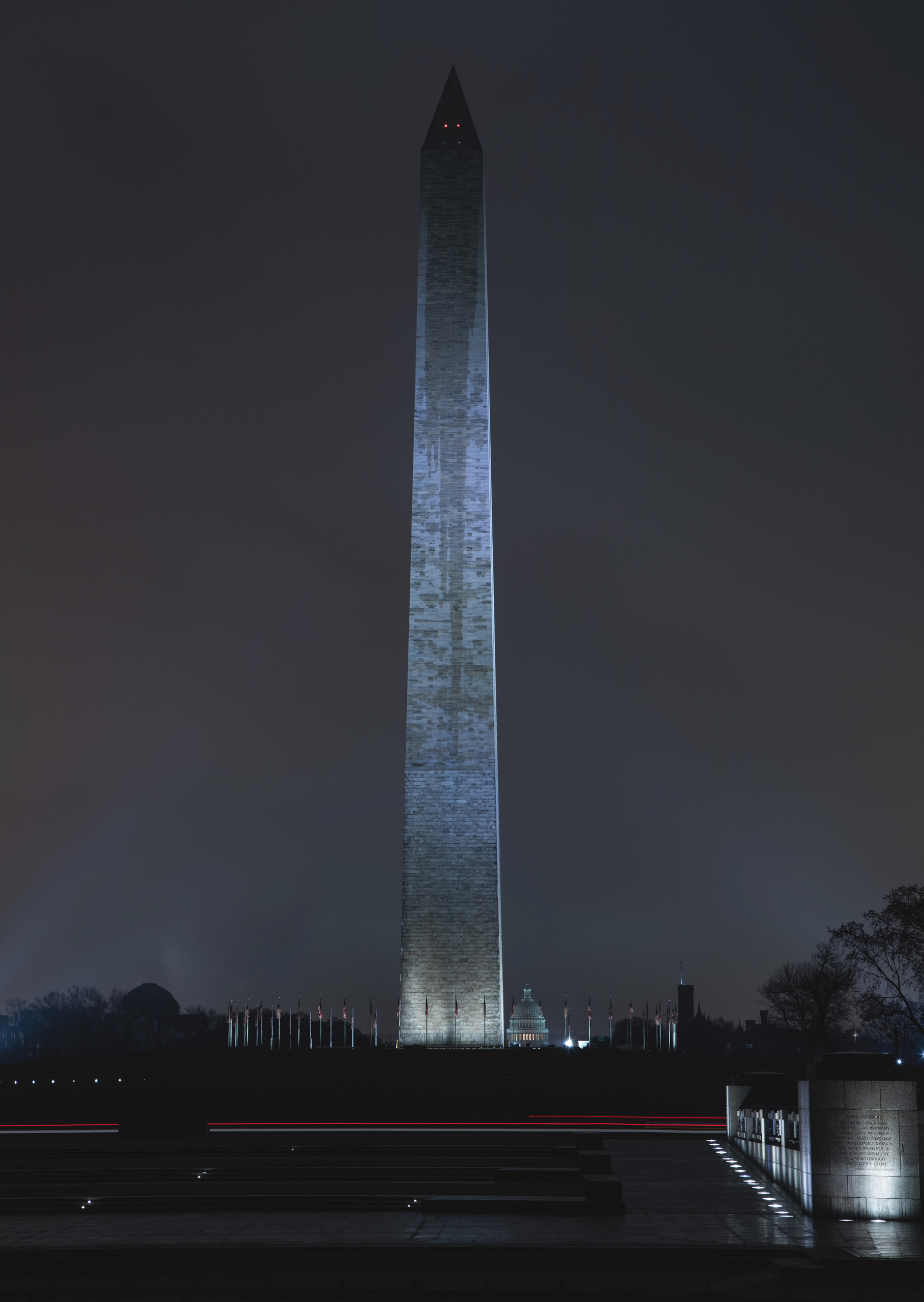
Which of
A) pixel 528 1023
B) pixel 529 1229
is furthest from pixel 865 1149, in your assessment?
pixel 528 1023

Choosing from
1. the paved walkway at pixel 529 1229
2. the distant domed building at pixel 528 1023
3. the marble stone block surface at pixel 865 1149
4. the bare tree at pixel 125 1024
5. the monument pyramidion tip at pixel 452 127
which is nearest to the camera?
the paved walkway at pixel 529 1229

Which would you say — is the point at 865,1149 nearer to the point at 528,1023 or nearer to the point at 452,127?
the point at 452,127

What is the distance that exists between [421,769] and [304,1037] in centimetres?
3377

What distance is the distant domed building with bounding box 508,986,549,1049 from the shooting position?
53469 millimetres

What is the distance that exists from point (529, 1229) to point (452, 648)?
2618 centimetres

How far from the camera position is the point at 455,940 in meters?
35.3

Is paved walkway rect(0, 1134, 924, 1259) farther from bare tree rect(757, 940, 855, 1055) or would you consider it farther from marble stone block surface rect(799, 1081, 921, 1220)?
bare tree rect(757, 940, 855, 1055)

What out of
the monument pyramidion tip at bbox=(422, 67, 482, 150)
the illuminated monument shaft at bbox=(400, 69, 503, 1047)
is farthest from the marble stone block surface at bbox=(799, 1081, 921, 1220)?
the monument pyramidion tip at bbox=(422, 67, 482, 150)

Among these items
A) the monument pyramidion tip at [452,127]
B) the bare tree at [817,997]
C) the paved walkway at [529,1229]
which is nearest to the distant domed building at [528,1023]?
the bare tree at [817,997]

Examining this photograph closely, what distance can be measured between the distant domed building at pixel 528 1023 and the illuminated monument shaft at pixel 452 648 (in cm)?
1395

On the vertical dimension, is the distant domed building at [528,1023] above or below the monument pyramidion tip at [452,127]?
below

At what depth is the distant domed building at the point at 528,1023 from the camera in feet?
175

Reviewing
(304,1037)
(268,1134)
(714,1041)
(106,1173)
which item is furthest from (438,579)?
(714,1041)

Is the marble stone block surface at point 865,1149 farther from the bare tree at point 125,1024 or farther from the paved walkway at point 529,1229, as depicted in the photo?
the bare tree at point 125,1024
